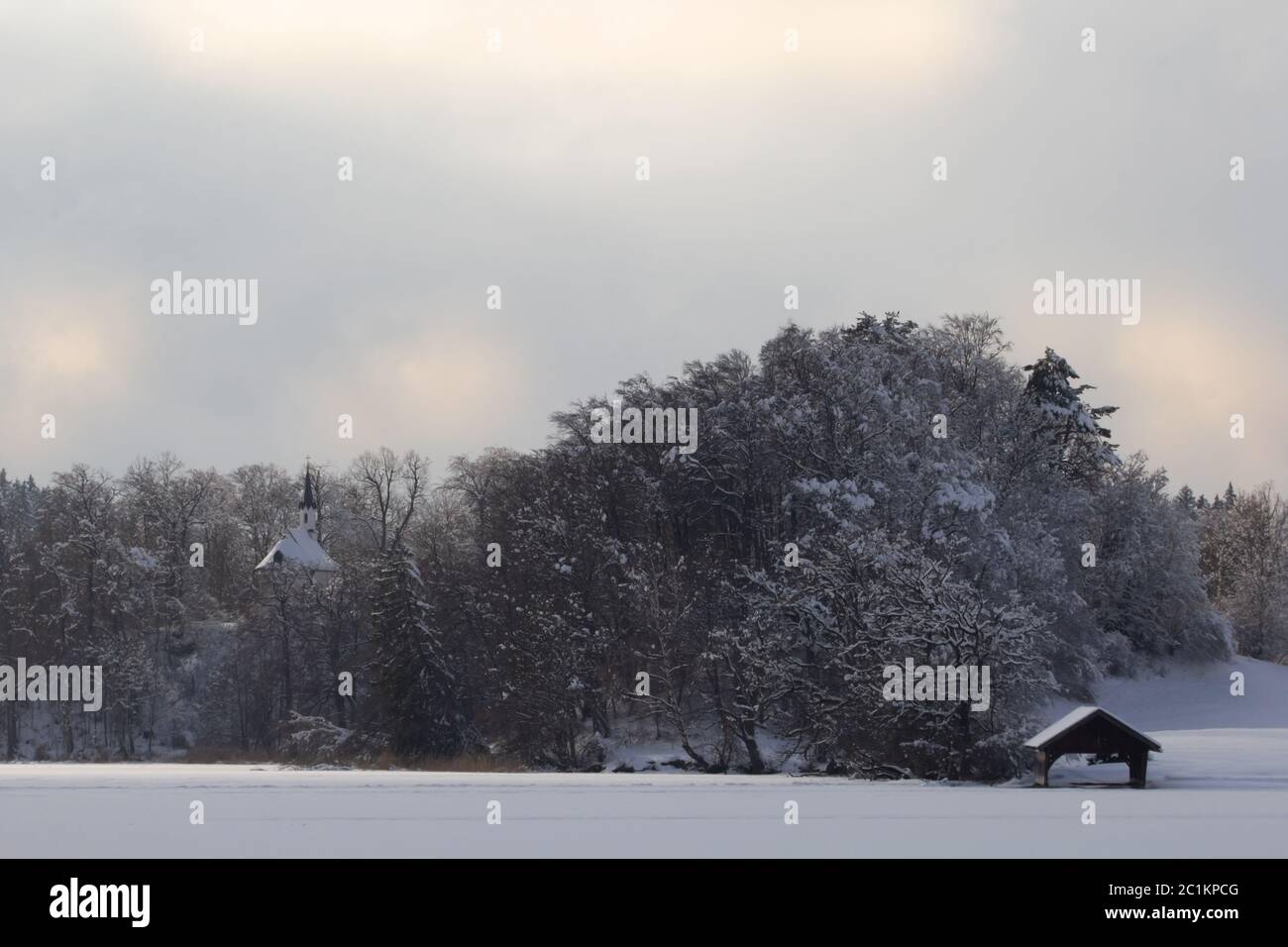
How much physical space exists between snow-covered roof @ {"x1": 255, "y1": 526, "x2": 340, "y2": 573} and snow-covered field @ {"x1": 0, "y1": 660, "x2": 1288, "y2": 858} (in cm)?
5193

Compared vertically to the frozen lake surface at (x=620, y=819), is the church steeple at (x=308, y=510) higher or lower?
higher

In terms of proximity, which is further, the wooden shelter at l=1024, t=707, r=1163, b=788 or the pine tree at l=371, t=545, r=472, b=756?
the pine tree at l=371, t=545, r=472, b=756
